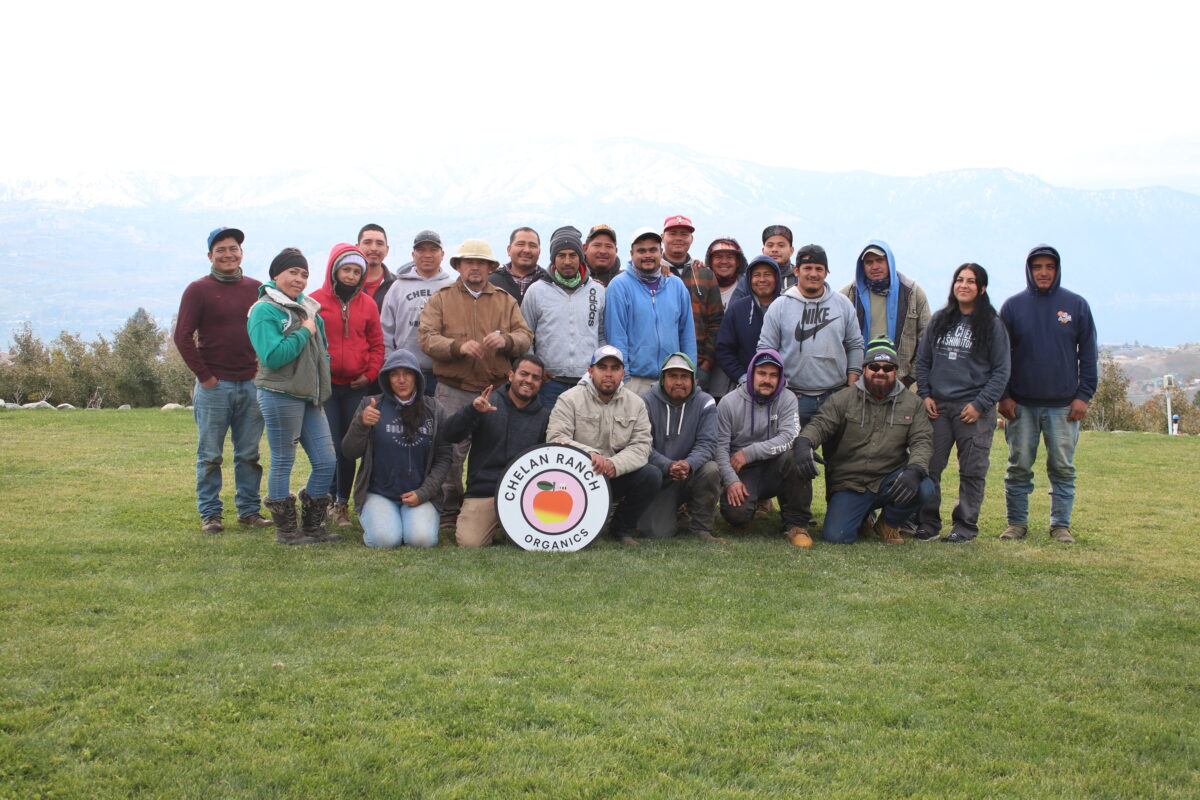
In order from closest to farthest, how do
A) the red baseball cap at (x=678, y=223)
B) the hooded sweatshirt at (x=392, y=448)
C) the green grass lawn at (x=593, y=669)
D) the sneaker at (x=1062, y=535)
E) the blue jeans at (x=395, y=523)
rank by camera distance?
the green grass lawn at (x=593, y=669)
the blue jeans at (x=395, y=523)
the hooded sweatshirt at (x=392, y=448)
the sneaker at (x=1062, y=535)
the red baseball cap at (x=678, y=223)

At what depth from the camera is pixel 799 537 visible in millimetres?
8625

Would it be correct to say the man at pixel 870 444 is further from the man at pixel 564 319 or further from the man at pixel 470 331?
the man at pixel 470 331

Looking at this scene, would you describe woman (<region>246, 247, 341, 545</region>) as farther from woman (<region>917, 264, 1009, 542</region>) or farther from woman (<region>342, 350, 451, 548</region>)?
woman (<region>917, 264, 1009, 542</region>)

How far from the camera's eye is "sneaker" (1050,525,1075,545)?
898 centimetres

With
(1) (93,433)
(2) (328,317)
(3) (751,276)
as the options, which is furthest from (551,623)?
(1) (93,433)

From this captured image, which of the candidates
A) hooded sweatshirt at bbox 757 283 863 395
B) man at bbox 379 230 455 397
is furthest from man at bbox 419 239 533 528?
hooded sweatshirt at bbox 757 283 863 395

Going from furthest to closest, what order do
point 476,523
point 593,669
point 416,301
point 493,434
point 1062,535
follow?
1. point 416,301
2. point 1062,535
3. point 493,434
4. point 476,523
5. point 593,669

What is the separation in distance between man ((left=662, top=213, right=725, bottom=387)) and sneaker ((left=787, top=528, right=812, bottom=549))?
5.89 ft

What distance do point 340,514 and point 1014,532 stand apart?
19.4 feet

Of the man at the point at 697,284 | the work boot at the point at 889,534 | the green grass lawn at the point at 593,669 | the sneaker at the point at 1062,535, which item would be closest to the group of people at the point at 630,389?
the sneaker at the point at 1062,535

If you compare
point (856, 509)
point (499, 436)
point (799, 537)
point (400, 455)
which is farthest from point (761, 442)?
point (400, 455)

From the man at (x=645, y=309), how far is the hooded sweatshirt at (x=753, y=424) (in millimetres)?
691

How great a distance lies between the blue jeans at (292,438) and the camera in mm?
7980

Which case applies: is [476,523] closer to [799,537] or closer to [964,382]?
[799,537]
